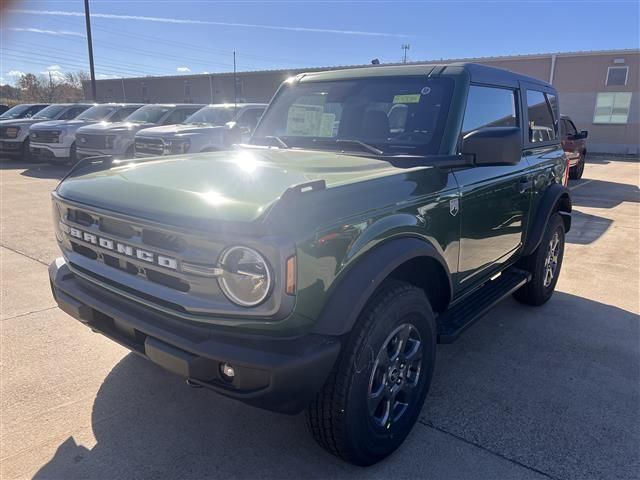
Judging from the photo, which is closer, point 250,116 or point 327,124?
point 327,124

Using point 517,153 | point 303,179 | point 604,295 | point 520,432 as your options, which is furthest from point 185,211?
point 604,295

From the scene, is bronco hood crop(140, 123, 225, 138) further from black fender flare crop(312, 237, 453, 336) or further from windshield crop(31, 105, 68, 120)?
black fender flare crop(312, 237, 453, 336)

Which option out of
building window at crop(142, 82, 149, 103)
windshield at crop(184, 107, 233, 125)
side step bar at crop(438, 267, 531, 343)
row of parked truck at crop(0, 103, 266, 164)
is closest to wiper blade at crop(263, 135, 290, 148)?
side step bar at crop(438, 267, 531, 343)

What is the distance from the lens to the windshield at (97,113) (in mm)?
14560

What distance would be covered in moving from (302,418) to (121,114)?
14060mm

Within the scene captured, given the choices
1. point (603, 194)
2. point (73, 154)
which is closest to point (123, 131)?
point (73, 154)

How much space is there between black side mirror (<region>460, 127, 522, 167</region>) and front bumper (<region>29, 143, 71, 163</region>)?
13496mm

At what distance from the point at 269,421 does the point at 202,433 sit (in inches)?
14.9

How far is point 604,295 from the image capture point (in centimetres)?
501

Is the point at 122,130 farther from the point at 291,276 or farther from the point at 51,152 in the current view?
the point at 291,276

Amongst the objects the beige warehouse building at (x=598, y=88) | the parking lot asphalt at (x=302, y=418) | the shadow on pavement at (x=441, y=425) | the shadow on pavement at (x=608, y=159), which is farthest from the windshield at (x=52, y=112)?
the shadow on pavement at (x=608, y=159)

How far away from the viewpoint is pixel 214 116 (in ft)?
38.2

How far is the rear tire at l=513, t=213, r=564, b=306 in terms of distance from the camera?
172 inches

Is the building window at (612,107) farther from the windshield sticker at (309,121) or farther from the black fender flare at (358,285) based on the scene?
the black fender flare at (358,285)
